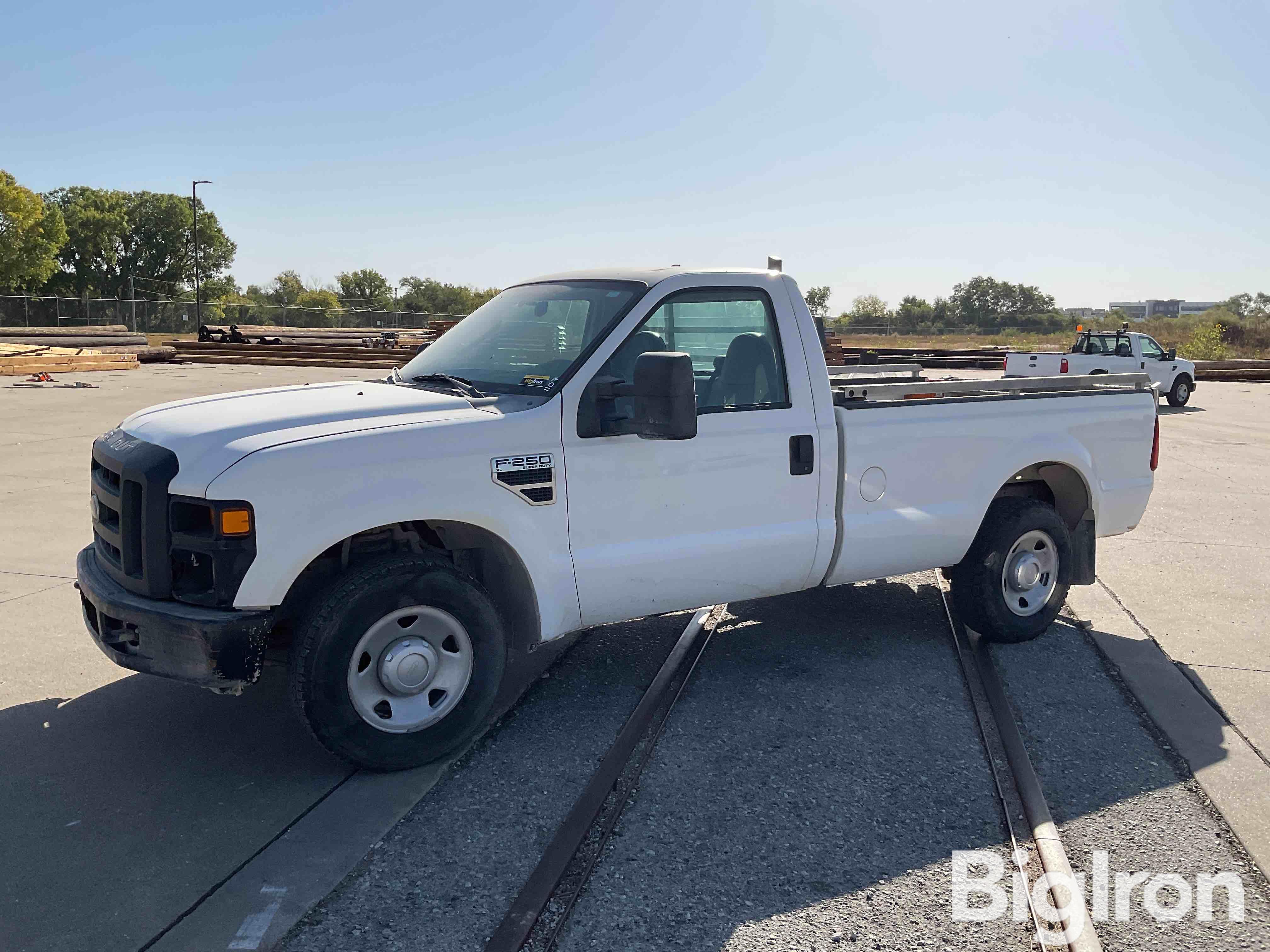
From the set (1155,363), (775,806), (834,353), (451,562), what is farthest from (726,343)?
(1155,363)

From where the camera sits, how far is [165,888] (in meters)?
3.31

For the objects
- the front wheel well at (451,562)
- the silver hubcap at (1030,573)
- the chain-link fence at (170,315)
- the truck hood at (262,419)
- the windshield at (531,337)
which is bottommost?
the silver hubcap at (1030,573)

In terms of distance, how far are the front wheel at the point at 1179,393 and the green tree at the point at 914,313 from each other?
45936 millimetres

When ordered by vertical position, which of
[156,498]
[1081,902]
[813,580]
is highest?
[156,498]

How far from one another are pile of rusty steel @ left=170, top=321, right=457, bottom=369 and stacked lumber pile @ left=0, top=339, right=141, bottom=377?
4527mm

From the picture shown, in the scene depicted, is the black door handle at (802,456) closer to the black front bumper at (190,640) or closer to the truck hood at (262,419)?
the truck hood at (262,419)

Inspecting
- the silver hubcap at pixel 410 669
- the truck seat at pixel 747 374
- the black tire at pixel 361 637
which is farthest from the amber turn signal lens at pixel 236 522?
the truck seat at pixel 747 374

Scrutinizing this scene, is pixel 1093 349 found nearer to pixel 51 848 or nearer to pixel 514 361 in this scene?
pixel 514 361

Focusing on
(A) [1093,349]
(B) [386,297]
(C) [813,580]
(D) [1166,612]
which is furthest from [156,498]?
(B) [386,297]

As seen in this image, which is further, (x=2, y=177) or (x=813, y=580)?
(x=2, y=177)

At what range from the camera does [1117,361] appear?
2536 cm

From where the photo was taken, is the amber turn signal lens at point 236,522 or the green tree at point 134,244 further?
the green tree at point 134,244

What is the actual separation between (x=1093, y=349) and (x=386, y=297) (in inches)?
3028

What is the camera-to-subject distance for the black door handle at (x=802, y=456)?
16.4 feet
